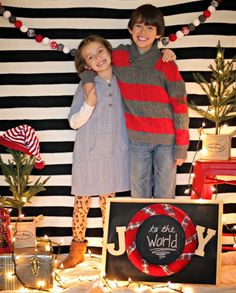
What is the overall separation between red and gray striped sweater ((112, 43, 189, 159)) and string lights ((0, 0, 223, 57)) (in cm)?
18

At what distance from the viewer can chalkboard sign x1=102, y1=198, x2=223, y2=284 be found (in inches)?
75.2

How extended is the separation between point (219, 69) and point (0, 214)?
50.4 inches

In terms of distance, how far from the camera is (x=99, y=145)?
2258 millimetres

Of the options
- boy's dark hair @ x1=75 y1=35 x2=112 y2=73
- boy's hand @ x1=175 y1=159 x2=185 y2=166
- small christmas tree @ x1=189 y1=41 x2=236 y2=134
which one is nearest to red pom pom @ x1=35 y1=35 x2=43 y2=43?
boy's dark hair @ x1=75 y1=35 x2=112 y2=73

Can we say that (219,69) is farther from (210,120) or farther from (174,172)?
(174,172)

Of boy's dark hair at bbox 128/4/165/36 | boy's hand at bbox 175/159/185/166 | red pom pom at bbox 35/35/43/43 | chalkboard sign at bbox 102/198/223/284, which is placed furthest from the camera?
red pom pom at bbox 35/35/43/43

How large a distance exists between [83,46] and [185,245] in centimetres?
111

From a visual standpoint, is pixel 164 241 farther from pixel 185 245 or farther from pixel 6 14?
pixel 6 14

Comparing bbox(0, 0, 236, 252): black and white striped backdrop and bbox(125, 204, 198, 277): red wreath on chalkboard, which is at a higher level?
A: bbox(0, 0, 236, 252): black and white striped backdrop

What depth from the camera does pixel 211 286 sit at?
188 cm

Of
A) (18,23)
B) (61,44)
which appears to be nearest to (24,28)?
(18,23)

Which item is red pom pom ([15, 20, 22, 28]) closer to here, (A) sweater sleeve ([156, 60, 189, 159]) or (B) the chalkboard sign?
(A) sweater sleeve ([156, 60, 189, 159])

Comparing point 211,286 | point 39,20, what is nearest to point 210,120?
point 211,286

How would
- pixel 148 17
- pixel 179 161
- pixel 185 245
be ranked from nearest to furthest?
1. pixel 185 245
2. pixel 148 17
3. pixel 179 161
